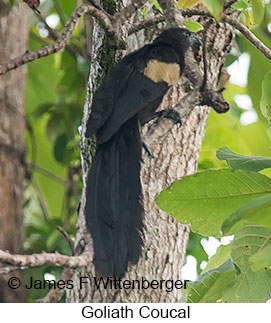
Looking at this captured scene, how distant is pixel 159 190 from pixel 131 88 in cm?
45

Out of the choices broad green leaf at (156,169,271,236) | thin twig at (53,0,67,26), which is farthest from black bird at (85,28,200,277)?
thin twig at (53,0,67,26)

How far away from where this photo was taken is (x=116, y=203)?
7.46ft

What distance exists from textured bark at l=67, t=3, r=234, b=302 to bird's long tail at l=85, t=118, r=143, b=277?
0.11 metres

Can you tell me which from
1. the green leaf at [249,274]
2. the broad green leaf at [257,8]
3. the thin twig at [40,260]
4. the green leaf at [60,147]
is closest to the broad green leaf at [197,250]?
the green leaf at [60,147]

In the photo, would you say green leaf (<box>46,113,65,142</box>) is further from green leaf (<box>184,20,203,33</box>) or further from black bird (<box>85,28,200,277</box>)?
green leaf (<box>184,20,203,33</box>)

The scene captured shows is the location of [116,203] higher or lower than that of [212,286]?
higher

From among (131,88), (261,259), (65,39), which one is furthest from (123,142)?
(261,259)

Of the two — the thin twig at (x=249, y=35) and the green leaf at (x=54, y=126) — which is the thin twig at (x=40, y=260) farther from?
the green leaf at (x=54, y=126)

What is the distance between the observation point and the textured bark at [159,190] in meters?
2.46

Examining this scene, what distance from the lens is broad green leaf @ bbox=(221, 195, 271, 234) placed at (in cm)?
136

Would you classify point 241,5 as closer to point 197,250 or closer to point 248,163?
point 248,163

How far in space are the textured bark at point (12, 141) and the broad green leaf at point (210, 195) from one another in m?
1.77

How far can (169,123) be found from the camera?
231cm
